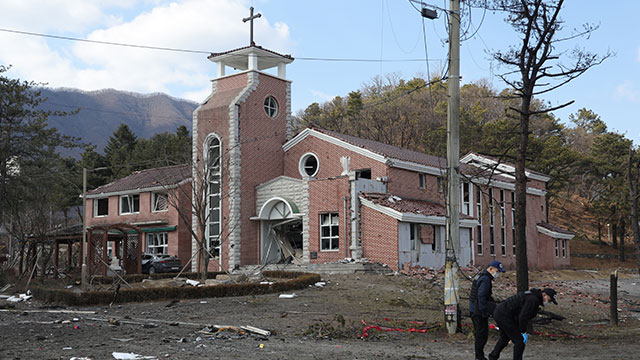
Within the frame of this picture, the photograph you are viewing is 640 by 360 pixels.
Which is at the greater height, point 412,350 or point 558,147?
point 558,147

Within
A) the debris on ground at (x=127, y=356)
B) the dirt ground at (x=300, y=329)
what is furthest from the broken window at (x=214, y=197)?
the debris on ground at (x=127, y=356)

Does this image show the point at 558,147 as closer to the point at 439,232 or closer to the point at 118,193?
the point at 439,232

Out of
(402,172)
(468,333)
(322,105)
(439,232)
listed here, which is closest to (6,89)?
(402,172)

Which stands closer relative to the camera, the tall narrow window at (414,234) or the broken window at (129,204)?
the tall narrow window at (414,234)

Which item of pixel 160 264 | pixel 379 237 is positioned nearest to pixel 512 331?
pixel 379 237

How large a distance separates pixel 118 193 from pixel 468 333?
33.3 meters

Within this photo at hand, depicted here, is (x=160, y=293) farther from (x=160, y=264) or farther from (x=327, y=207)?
(x=160, y=264)

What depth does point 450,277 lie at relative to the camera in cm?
1359

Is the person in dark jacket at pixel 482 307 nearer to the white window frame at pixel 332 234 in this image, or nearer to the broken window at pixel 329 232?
the white window frame at pixel 332 234

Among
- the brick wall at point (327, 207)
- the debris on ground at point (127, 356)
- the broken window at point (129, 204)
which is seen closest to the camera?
the debris on ground at point (127, 356)

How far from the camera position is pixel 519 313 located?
31.8 feet

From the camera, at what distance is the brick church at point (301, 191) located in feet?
96.8

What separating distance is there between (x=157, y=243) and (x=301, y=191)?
12.3m

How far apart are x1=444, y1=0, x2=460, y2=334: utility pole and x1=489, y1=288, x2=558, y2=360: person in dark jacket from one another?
3709 millimetres
